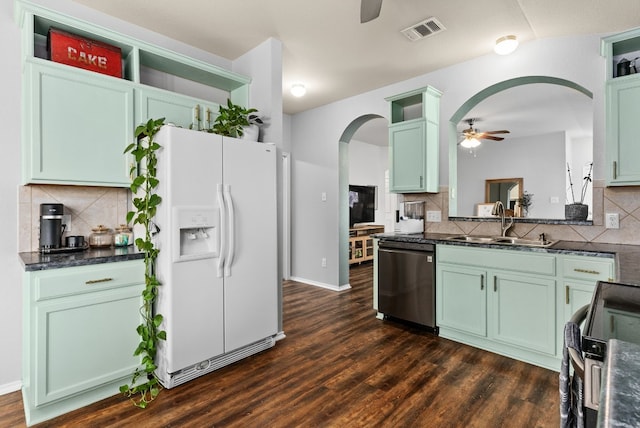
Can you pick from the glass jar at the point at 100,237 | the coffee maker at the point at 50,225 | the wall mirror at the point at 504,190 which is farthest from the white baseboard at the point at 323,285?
the wall mirror at the point at 504,190

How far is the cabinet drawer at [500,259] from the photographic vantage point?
253cm

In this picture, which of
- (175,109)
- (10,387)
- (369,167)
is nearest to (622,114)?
(175,109)

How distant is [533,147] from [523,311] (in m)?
5.82

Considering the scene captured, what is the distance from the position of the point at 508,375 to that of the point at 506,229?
1.33m

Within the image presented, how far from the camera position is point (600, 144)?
2721mm

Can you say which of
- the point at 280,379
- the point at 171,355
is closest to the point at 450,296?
the point at 280,379

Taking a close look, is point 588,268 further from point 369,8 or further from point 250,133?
point 250,133

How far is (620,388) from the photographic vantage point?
356 millimetres

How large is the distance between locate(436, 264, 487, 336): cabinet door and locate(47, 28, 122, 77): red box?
10.3ft

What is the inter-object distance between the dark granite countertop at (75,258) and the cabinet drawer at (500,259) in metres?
2.50

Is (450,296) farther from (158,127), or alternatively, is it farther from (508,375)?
(158,127)

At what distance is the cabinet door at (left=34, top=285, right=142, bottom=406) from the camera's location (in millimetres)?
1885

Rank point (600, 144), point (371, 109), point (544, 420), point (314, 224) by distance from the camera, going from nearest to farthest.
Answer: point (544, 420) < point (600, 144) < point (371, 109) < point (314, 224)

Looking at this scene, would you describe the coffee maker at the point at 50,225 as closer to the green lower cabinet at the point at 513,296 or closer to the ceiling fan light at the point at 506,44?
the green lower cabinet at the point at 513,296
